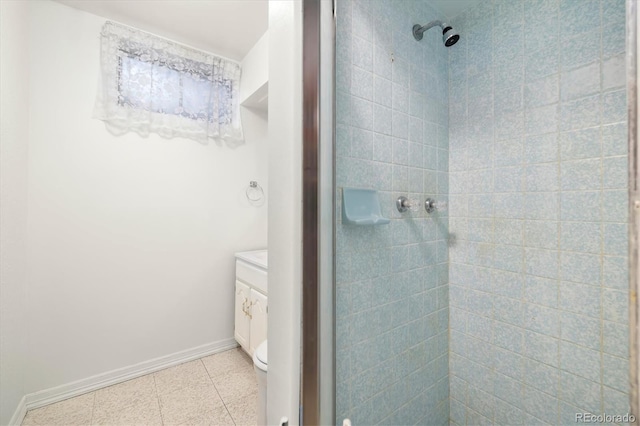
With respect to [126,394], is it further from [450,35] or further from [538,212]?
[450,35]

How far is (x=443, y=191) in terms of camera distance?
1.24m

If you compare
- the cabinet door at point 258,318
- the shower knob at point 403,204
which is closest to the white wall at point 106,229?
the cabinet door at point 258,318

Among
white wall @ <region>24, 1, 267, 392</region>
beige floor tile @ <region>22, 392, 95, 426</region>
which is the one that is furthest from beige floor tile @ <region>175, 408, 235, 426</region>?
white wall @ <region>24, 1, 267, 392</region>

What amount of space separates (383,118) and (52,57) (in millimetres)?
2002

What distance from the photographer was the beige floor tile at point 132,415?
138 centimetres

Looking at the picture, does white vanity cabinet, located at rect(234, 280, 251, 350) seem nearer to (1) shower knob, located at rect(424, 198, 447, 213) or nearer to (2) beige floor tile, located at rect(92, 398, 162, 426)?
(2) beige floor tile, located at rect(92, 398, 162, 426)

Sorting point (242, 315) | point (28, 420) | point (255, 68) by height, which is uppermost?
point (255, 68)

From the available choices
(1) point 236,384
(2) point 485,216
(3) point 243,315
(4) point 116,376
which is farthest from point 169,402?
(2) point 485,216

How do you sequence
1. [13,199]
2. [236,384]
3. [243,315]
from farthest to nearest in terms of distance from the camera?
[243,315]
[236,384]
[13,199]

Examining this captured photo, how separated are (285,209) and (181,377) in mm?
1725

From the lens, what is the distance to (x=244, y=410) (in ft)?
4.82

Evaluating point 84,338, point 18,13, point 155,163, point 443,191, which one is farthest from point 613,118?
point 84,338

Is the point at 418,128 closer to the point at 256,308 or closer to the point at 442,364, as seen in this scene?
the point at 442,364

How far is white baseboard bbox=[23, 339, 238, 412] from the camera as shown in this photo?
4.94ft
